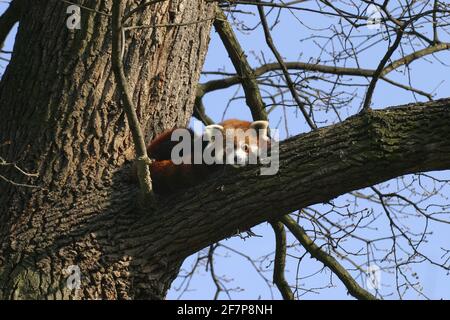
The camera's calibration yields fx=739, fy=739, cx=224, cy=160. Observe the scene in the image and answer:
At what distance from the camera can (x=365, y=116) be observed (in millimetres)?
3986

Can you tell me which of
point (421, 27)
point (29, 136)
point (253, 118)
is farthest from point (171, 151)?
point (421, 27)

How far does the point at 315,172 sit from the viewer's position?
12.8 feet

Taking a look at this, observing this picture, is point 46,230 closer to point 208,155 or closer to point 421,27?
point 208,155

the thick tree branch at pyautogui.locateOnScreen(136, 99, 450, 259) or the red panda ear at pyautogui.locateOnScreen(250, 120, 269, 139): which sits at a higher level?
the red panda ear at pyautogui.locateOnScreen(250, 120, 269, 139)

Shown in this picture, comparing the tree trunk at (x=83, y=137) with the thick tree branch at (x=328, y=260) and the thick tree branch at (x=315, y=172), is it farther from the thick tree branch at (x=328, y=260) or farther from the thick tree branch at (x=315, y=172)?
the thick tree branch at (x=328, y=260)

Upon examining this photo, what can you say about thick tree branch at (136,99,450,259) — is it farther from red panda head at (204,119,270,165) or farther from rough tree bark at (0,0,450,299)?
red panda head at (204,119,270,165)

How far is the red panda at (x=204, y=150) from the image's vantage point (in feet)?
15.1

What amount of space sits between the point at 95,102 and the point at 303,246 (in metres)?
2.01

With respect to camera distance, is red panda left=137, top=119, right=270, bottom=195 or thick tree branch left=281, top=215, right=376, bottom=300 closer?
red panda left=137, top=119, right=270, bottom=195

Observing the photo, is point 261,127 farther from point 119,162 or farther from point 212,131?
point 119,162

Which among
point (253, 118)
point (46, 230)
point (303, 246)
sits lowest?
point (46, 230)

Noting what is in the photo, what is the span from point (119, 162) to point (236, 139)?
0.91 m

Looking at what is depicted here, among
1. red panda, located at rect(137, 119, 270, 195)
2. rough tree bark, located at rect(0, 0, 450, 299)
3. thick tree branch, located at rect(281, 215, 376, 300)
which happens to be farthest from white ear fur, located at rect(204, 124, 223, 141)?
thick tree branch, located at rect(281, 215, 376, 300)

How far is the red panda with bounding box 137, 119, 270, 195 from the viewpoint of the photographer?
15.1ft
